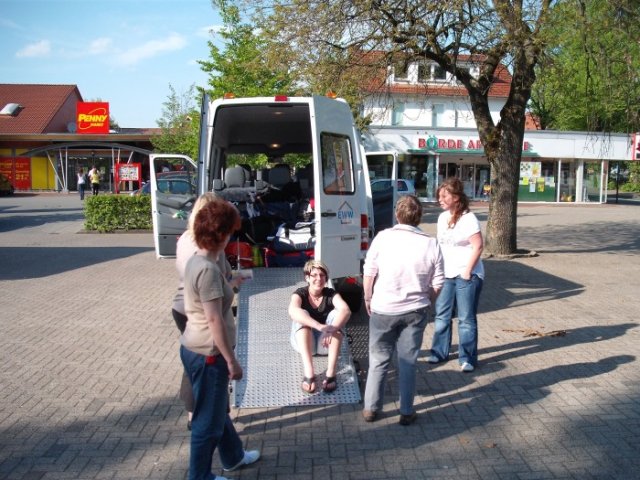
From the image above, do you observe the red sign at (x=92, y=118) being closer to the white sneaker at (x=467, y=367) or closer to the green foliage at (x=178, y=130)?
the green foliage at (x=178, y=130)

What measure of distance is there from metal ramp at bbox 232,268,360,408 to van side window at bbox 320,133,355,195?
3.72 feet

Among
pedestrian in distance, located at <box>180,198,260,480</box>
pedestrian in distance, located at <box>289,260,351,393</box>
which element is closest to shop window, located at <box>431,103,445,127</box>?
pedestrian in distance, located at <box>289,260,351,393</box>

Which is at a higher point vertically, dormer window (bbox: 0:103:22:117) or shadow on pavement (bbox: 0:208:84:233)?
dormer window (bbox: 0:103:22:117)

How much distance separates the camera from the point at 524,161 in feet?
119

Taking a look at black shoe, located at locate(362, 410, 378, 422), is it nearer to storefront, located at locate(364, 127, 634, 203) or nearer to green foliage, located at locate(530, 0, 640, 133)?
green foliage, located at locate(530, 0, 640, 133)

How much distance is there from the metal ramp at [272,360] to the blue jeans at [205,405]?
1407mm

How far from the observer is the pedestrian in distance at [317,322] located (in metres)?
5.17

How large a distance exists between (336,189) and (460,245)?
163 centimetres

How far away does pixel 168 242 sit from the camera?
33.5ft

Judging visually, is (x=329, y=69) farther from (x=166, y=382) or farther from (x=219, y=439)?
(x=219, y=439)

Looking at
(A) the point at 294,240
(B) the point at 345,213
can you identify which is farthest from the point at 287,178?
(B) the point at 345,213

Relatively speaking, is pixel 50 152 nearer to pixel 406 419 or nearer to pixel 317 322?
pixel 317 322

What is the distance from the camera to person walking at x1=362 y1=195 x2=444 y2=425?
15.2 feet

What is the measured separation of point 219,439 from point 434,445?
5.15 feet
